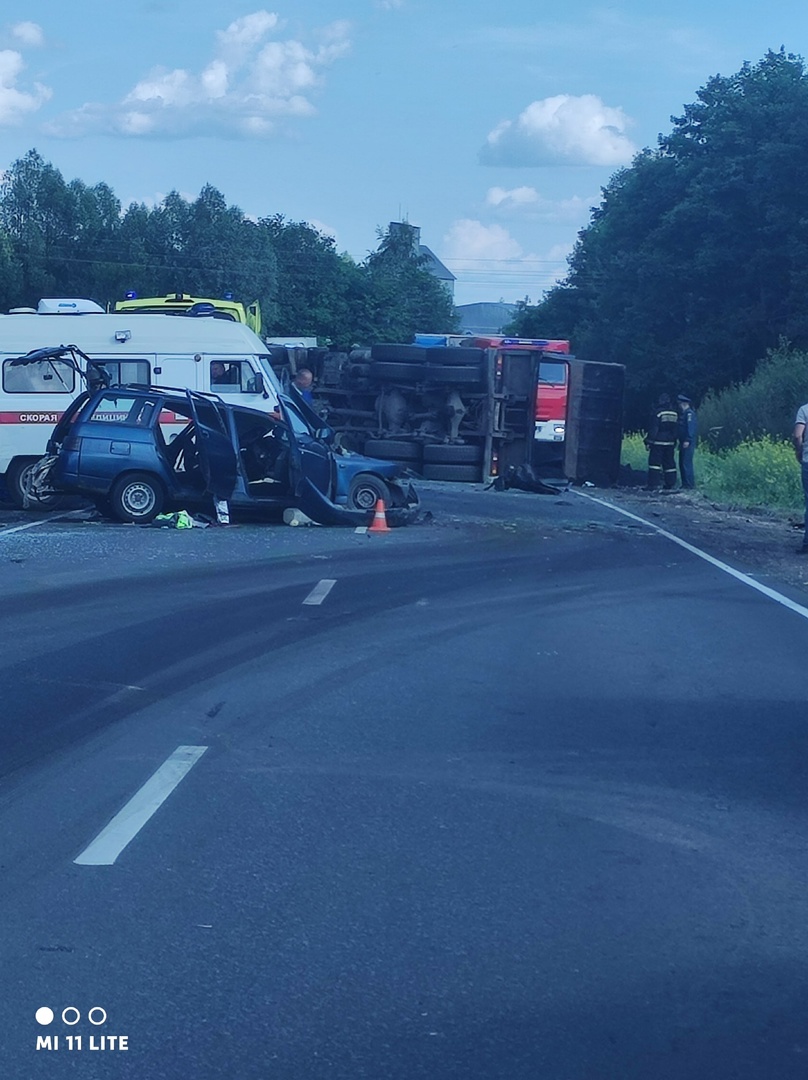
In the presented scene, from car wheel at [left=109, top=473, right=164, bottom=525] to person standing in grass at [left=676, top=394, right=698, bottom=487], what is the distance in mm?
12409

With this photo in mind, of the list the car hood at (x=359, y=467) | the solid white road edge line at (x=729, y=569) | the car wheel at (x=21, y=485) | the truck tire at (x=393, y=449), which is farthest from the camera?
the truck tire at (x=393, y=449)

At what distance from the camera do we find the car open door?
59.6ft

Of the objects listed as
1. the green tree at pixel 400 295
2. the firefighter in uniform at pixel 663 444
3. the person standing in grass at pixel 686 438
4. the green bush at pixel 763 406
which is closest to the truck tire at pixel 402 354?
the firefighter in uniform at pixel 663 444

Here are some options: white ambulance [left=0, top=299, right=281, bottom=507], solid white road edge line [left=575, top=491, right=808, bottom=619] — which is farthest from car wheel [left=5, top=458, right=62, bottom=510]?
solid white road edge line [left=575, top=491, right=808, bottom=619]

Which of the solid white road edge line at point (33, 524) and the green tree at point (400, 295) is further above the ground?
the green tree at point (400, 295)

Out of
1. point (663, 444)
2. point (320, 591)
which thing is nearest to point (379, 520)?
point (320, 591)

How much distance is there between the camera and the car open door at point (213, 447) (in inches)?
715

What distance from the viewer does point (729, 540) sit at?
63.8ft

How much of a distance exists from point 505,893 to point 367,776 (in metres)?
1.74

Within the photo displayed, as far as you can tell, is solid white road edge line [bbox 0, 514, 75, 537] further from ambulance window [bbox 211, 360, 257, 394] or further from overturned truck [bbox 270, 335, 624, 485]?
overturned truck [bbox 270, 335, 624, 485]

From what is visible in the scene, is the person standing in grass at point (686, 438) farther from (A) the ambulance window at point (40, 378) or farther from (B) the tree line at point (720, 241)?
(B) the tree line at point (720, 241)

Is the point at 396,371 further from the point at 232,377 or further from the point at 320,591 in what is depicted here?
the point at 320,591

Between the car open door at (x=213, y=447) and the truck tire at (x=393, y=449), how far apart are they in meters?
9.81

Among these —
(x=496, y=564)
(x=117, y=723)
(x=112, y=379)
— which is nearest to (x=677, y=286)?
(x=112, y=379)
